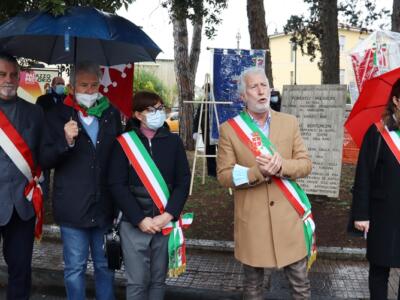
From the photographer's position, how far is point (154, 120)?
322 centimetres

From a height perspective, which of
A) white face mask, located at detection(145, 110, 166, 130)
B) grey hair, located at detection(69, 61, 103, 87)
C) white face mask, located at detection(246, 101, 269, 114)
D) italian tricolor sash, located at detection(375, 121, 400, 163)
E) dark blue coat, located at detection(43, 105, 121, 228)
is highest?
grey hair, located at detection(69, 61, 103, 87)

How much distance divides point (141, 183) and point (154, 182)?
0.29 ft

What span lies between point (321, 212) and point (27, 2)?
4653 mm

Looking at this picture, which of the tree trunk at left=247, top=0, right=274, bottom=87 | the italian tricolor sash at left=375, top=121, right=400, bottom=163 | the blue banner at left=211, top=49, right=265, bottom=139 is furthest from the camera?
the tree trunk at left=247, top=0, right=274, bottom=87

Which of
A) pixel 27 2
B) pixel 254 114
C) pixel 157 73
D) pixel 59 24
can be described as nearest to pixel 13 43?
pixel 27 2

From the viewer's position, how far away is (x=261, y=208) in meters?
3.25

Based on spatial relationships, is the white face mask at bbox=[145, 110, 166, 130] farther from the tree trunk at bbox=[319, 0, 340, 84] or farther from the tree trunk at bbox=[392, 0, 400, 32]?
the tree trunk at bbox=[319, 0, 340, 84]

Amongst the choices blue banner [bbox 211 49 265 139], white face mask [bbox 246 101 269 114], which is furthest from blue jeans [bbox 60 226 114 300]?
blue banner [bbox 211 49 265 139]

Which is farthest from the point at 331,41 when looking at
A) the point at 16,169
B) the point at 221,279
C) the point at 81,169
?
the point at 16,169

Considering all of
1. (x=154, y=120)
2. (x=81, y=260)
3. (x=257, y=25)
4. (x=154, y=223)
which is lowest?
(x=81, y=260)

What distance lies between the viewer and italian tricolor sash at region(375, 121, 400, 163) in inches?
122

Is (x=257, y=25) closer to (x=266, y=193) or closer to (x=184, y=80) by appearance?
(x=184, y=80)

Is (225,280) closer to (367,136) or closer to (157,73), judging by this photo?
(367,136)

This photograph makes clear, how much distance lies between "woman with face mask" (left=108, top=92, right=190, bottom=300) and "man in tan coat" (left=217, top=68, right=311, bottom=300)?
358 mm
